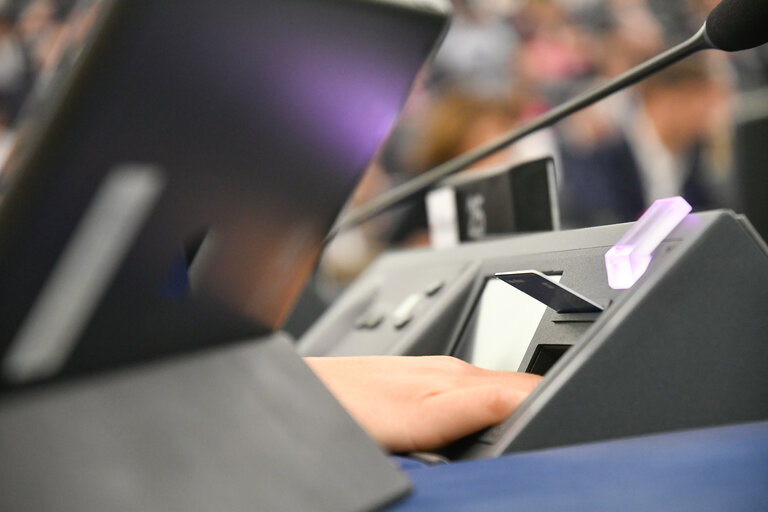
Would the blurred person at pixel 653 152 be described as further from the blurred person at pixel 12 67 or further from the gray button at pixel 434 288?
the gray button at pixel 434 288

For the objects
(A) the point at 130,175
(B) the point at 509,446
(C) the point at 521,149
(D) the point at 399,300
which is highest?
(A) the point at 130,175

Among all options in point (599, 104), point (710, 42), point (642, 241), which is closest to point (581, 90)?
point (599, 104)

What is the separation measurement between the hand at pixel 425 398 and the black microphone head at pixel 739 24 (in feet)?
1.08

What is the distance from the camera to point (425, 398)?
55 centimetres

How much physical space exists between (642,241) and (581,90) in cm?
290

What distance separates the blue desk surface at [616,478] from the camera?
1.27 ft

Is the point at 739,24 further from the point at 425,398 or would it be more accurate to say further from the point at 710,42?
the point at 425,398

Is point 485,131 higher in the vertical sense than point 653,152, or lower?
higher

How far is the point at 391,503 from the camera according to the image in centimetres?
40

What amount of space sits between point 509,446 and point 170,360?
21cm

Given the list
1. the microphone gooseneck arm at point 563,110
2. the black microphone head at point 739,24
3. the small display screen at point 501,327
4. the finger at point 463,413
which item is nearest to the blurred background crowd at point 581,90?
the microphone gooseneck arm at point 563,110

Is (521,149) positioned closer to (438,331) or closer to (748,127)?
(748,127)

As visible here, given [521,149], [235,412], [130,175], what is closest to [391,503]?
[235,412]

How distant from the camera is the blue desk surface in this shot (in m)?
0.39
